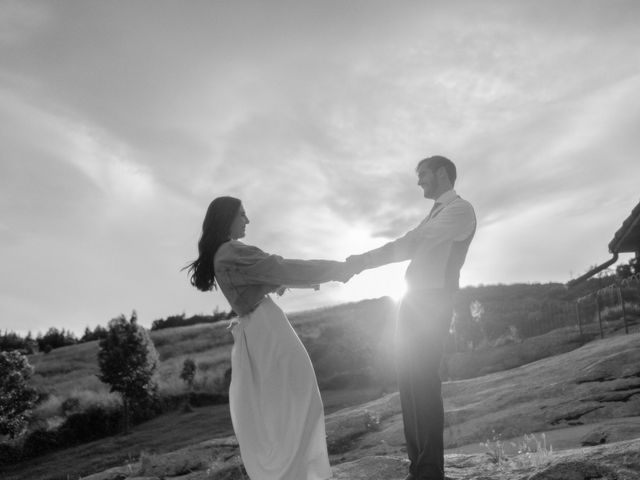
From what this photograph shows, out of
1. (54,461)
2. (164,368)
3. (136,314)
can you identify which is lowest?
(54,461)

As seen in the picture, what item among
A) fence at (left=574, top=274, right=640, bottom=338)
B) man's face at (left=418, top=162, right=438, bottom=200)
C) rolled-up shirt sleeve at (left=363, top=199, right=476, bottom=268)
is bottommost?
fence at (left=574, top=274, right=640, bottom=338)

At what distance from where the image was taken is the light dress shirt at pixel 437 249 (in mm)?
4789

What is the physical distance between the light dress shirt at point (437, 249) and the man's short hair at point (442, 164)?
14.5 inches

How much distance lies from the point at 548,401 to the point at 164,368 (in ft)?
104

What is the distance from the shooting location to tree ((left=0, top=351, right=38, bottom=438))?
24.4 metres

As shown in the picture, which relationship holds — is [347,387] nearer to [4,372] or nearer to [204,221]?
[4,372]

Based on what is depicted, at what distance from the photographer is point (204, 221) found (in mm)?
4613

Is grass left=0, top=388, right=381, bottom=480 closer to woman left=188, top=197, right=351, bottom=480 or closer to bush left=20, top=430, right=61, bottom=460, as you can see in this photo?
bush left=20, top=430, right=61, bottom=460

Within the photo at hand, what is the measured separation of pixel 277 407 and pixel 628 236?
1454 centimetres

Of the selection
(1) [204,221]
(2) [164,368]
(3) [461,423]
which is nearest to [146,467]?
(3) [461,423]

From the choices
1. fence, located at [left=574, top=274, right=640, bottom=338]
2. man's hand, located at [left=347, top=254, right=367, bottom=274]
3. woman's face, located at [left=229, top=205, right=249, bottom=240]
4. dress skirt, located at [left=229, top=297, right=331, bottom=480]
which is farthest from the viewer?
fence, located at [left=574, top=274, right=640, bottom=338]

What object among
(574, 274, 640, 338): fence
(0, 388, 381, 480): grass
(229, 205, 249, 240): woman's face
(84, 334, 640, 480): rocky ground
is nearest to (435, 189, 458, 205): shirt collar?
(229, 205, 249, 240): woman's face

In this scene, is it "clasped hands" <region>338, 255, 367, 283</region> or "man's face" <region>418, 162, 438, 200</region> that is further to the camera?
"man's face" <region>418, 162, 438, 200</region>

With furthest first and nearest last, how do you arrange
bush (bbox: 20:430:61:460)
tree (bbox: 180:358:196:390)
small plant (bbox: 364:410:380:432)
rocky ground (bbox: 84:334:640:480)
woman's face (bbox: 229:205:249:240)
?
tree (bbox: 180:358:196:390) < bush (bbox: 20:430:61:460) < small plant (bbox: 364:410:380:432) < rocky ground (bbox: 84:334:640:480) < woman's face (bbox: 229:205:249:240)
